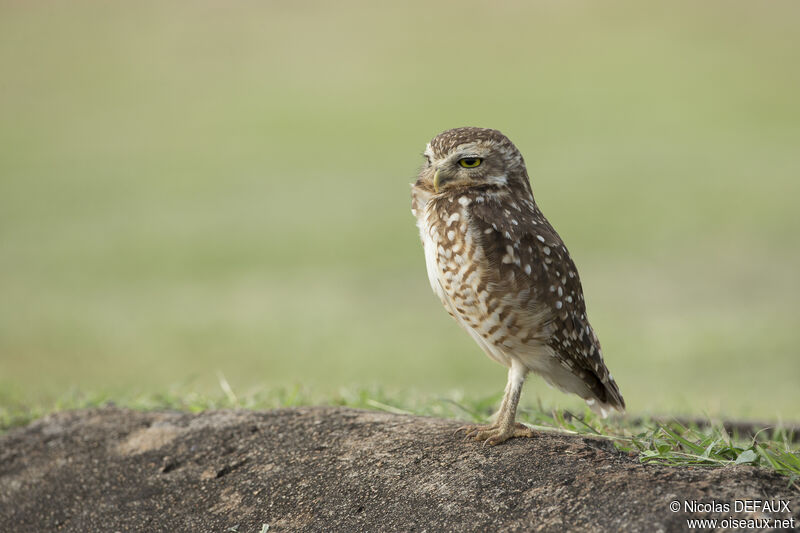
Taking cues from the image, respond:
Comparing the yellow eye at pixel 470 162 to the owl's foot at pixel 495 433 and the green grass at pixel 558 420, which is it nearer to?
the owl's foot at pixel 495 433

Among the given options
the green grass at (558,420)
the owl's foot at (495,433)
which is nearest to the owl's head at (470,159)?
the owl's foot at (495,433)

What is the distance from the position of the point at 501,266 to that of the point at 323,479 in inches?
41.5

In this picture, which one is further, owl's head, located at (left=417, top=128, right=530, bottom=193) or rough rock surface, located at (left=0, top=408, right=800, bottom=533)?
owl's head, located at (left=417, top=128, right=530, bottom=193)

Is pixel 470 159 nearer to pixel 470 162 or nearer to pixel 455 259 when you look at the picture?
pixel 470 162

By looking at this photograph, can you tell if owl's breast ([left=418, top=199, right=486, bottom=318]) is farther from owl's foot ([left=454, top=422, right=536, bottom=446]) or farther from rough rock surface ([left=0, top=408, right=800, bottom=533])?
rough rock surface ([left=0, top=408, right=800, bottom=533])

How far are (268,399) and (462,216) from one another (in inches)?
83.3

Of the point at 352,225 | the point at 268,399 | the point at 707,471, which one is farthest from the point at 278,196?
the point at 707,471

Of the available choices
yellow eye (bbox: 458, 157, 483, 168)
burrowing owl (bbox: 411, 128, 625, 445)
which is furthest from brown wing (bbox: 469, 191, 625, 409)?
yellow eye (bbox: 458, 157, 483, 168)

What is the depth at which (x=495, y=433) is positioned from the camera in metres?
3.56

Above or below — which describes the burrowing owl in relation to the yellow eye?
below

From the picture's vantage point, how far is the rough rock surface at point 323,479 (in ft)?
A: 9.64

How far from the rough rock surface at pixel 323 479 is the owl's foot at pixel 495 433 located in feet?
0.14

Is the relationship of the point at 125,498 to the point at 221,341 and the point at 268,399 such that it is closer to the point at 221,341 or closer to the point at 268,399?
the point at 268,399

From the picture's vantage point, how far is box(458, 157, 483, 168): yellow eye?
348cm
